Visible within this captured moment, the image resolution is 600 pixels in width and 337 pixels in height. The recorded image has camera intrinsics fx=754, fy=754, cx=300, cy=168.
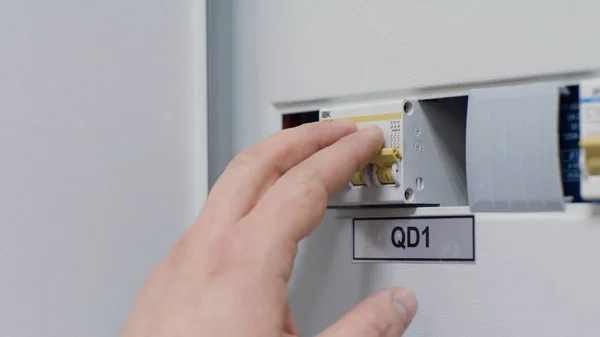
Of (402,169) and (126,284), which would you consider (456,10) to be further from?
(126,284)

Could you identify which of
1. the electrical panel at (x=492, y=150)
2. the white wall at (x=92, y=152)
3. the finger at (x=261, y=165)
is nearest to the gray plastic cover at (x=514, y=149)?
the electrical panel at (x=492, y=150)

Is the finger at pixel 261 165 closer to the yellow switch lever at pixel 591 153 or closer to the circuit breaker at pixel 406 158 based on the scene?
the circuit breaker at pixel 406 158

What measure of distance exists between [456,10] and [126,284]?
37cm

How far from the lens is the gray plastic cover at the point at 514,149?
1.85ft

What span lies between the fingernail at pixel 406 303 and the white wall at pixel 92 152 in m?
0.25

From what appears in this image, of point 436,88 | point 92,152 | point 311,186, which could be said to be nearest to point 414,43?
point 436,88

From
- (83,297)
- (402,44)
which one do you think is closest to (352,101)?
(402,44)

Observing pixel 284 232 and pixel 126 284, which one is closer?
pixel 284 232

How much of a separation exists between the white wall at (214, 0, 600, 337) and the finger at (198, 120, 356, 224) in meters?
0.07

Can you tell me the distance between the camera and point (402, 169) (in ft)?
2.06

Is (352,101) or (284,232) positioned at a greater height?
(352,101)

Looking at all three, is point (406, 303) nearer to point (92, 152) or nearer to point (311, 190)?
point (311, 190)

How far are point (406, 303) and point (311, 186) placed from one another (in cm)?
11

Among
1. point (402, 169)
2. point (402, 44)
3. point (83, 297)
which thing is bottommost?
point (83, 297)
